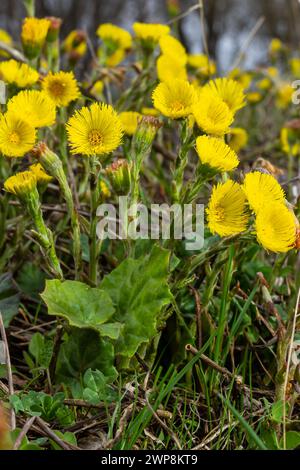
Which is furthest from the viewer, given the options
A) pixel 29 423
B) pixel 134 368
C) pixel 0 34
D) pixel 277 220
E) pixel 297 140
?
pixel 0 34

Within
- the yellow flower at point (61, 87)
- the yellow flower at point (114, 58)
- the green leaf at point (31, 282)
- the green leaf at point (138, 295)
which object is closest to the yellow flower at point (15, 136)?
the yellow flower at point (61, 87)

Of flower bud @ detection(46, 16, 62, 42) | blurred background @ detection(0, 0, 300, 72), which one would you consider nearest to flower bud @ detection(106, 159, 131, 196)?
flower bud @ detection(46, 16, 62, 42)

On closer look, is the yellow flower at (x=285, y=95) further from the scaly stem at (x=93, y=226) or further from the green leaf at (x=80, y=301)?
the green leaf at (x=80, y=301)

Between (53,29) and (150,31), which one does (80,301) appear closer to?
(150,31)

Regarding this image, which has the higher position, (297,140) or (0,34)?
(0,34)

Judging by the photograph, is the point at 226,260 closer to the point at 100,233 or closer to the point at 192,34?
the point at 100,233

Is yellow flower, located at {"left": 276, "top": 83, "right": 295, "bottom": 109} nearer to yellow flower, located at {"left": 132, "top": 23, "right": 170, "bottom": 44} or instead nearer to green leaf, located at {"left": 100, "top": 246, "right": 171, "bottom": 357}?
yellow flower, located at {"left": 132, "top": 23, "right": 170, "bottom": 44}

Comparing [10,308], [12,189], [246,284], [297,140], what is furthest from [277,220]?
[297,140]
